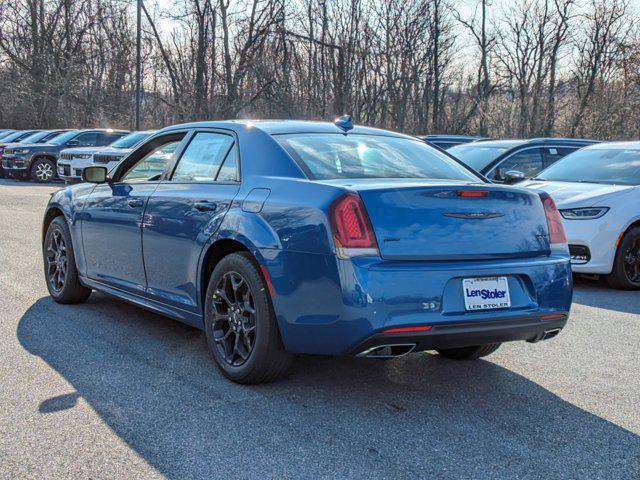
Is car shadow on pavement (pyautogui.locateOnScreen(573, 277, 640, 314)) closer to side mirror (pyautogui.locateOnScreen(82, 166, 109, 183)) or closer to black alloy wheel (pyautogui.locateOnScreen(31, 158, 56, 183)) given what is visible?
side mirror (pyautogui.locateOnScreen(82, 166, 109, 183))

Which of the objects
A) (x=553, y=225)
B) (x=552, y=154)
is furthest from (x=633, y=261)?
(x=553, y=225)

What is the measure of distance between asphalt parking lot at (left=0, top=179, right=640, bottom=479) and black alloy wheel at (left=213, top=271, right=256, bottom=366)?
7.3 inches

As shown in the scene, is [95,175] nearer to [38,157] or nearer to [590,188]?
[590,188]

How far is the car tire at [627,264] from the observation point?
7.82 m

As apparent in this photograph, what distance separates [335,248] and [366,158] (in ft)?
3.49

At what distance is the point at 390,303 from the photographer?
360cm

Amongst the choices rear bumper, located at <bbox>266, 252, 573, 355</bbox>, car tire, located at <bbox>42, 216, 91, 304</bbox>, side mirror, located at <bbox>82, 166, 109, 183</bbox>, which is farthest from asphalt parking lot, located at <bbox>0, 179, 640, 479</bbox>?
side mirror, located at <bbox>82, 166, 109, 183</bbox>

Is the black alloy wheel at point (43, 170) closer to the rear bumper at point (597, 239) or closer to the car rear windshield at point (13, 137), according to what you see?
the car rear windshield at point (13, 137)

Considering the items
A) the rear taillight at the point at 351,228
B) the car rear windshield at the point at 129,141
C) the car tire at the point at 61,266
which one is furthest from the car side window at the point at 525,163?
the car rear windshield at the point at 129,141

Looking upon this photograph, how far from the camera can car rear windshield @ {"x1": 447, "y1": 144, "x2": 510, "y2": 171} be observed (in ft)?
37.6

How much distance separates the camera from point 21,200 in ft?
56.0

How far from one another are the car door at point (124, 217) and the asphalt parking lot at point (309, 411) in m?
0.44

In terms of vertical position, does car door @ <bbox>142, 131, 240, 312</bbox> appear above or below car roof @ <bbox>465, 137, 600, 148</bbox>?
below

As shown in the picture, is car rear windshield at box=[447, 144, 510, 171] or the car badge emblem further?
car rear windshield at box=[447, 144, 510, 171]
